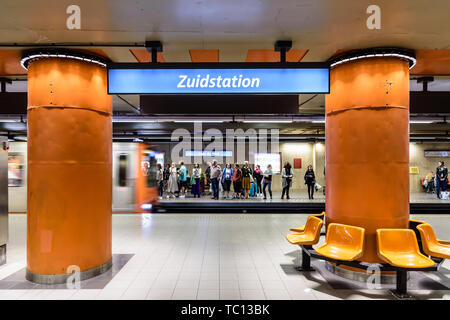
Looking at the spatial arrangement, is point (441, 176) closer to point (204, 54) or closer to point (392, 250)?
point (392, 250)

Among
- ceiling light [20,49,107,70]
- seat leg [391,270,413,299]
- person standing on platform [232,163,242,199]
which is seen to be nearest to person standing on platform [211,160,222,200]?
person standing on platform [232,163,242,199]

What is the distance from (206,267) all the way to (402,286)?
9.14ft

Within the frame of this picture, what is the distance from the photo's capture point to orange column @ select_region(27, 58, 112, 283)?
382 cm

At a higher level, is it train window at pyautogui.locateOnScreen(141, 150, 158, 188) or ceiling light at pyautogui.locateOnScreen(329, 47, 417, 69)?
ceiling light at pyautogui.locateOnScreen(329, 47, 417, 69)

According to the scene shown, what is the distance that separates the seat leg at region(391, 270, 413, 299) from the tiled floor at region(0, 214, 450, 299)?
0.14 m

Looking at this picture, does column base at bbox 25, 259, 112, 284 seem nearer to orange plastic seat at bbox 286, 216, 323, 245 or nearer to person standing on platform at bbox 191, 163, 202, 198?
orange plastic seat at bbox 286, 216, 323, 245

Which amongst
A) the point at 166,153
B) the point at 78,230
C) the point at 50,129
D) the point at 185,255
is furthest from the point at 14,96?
the point at 166,153

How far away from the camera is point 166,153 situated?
1738cm

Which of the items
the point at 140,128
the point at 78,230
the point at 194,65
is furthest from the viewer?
the point at 140,128

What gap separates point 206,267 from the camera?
442cm

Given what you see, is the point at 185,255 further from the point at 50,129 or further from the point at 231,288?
the point at 50,129

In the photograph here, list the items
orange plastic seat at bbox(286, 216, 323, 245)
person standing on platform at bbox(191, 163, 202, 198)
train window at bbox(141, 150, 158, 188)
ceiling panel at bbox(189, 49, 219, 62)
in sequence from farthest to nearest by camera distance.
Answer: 1. person standing on platform at bbox(191, 163, 202, 198)
2. train window at bbox(141, 150, 158, 188)
3. orange plastic seat at bbox(286, 216, 323, 245)
4. ceiling panel at bbox(189, 49, 219, 62)

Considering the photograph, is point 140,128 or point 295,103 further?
point 140,128
